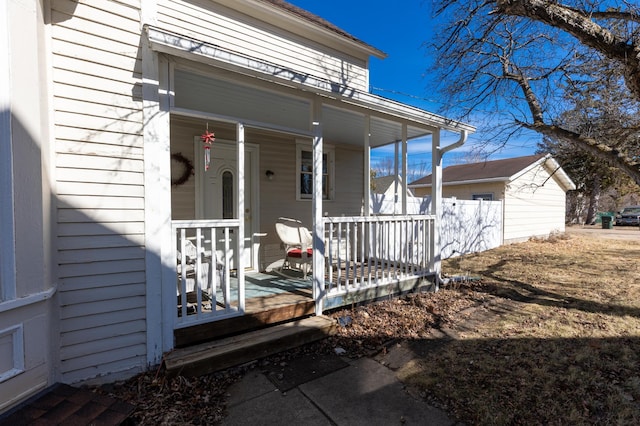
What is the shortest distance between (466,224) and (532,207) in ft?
17.6

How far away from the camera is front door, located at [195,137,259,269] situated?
4867 mm

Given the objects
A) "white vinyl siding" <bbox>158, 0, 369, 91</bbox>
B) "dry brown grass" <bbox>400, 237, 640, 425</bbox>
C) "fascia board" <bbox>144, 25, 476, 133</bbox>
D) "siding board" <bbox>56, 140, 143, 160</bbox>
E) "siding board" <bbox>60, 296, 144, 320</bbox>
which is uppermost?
"white vinyl siding" <bbox>158, 0, 369, 91</bbox>

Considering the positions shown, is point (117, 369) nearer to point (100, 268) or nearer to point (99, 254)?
point (100, 268)

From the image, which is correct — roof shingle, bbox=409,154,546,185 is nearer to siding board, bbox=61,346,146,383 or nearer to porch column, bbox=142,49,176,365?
porch column, bbox=142,49,176,365

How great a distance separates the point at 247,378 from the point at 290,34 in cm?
477

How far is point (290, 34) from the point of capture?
493 centimetres

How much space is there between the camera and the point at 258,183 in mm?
5340

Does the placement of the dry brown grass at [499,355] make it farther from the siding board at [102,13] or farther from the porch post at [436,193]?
the siding board at [102,13]

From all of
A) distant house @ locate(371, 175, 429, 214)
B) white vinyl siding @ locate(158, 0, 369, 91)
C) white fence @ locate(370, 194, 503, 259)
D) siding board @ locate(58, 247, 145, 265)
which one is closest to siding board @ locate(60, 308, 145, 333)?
siding board @ locate(58, 247, 145, 265)

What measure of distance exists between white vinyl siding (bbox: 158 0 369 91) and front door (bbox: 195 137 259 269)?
56.4 inches

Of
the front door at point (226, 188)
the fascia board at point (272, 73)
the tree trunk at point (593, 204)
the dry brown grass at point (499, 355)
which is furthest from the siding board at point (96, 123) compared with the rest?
the tree trunk at point (593, 204)

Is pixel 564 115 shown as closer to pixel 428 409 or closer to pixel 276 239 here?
pixel 276 239

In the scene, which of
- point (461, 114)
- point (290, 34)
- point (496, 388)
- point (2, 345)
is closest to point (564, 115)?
point (461, 114)

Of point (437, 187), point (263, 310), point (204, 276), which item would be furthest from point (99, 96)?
point (437, 187)
